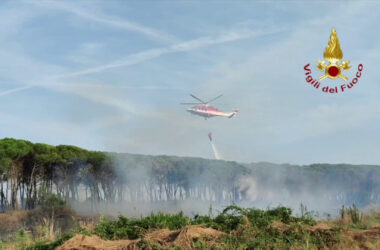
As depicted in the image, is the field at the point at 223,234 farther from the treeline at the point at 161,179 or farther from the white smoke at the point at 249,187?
the white smoke at the point at 249,187

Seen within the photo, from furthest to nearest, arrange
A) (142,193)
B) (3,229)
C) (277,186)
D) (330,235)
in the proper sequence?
(277,186), (142,193), (3,229), (330,235)

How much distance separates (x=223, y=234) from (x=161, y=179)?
68.3 metres

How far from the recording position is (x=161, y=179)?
264 ft

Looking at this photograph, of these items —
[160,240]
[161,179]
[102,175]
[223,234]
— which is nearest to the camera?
[160,240]

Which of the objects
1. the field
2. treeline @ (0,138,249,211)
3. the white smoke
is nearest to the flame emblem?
the field

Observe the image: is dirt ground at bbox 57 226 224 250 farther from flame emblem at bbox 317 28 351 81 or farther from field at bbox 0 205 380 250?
flame emblem at bbox 317 28 351 81

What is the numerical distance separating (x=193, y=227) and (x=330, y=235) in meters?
3.61

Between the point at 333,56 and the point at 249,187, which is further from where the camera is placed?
the point at 249,187

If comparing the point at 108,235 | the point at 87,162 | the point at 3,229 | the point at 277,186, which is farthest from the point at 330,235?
the point at 277,186

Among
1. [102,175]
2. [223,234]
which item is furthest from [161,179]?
[223,234]

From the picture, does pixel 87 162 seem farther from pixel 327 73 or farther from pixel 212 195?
pixel 327 73

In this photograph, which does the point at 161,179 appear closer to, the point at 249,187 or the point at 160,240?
the point at 249,187

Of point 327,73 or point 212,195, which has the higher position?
point 327,73

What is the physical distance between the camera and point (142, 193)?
256 feet
